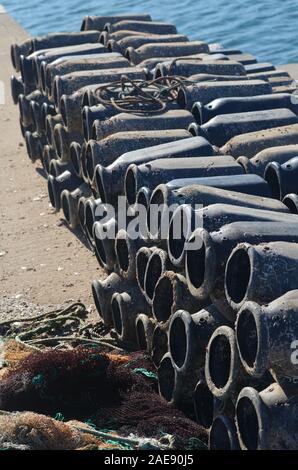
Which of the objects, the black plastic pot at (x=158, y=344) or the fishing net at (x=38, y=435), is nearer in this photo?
the fishing net at (x=38, y=435)

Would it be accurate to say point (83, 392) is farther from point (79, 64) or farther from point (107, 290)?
point (79, 64)

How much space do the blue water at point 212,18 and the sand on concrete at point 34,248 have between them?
9.30 m

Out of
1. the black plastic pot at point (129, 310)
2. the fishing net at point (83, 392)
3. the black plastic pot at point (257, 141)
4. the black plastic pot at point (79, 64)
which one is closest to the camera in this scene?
the fishing net at point (83, 392)

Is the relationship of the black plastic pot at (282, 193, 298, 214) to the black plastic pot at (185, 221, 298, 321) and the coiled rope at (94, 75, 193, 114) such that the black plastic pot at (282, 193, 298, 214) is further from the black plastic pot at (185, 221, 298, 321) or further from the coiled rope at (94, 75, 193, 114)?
the coiled rope at (94, 75, 193, 114)

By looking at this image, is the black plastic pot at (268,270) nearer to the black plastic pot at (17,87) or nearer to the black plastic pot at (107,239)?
the black plastic pot at (107,239)

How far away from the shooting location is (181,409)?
5492 mm

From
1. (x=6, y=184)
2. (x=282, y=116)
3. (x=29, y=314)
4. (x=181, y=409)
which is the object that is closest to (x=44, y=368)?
(x=181, y=409)

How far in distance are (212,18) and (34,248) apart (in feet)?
51.4

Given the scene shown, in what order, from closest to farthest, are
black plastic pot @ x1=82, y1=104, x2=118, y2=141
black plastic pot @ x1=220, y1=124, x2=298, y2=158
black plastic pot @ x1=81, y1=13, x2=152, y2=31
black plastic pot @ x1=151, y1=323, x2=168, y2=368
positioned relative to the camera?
black plastic pot @ x1=151, y1=323, x2=168, y2=368, black plastic pot @ x1=220, y1=124, x2=298, y2=158, black plastic pot @ x1=82, y1=104, x2=118, y2=141, black plastic pot @ x1=81, y1=13, x2=152, y2=31

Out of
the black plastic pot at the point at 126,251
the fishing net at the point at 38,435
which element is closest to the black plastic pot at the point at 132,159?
the black plastic pot at the point at 126,251

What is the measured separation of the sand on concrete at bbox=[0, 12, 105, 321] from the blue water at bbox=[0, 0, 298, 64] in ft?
30.5

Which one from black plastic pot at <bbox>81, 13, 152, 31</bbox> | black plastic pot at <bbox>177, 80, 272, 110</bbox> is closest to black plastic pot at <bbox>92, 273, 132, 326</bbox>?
black plastic pot at <bbox>177, 80, 272, 110</bbox>

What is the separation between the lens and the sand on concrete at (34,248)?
25.8 feet

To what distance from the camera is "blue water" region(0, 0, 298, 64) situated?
20219mm
